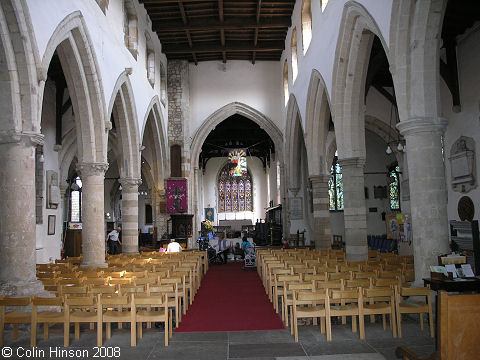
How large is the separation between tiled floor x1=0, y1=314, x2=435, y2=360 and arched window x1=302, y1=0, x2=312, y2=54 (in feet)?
34.4

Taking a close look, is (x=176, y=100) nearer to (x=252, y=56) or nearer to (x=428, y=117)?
(x=252, y=56)

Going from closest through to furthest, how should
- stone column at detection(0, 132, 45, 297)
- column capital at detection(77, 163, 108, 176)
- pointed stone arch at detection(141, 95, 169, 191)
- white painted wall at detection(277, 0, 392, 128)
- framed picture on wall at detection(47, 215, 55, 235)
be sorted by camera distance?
stone column at detection(0, 132, 45, 297)
white painted wall at detection(277, 0, 392, 128)
column capital at detection(77, 163, 108, 176)
framed picture on wall at detection(47, 215, 55, 235)
pointed stone arch at detection(141, 95, 169, 191)

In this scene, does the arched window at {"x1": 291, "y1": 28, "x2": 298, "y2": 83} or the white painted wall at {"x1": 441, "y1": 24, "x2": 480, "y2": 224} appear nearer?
the white painted wall at {"x1": 441, "y1": 24, "x2": 480, "y2": 224}

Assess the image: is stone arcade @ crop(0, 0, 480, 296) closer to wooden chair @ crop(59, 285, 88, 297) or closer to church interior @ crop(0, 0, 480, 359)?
church interior @ crop(0, 0, 480, 359)

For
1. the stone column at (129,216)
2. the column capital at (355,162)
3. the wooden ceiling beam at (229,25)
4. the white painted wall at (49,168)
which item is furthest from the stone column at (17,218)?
the wooden ceiling beam at (229,25)

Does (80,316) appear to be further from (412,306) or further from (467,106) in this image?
(467,106)

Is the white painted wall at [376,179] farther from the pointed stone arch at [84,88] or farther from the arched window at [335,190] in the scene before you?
the pointed stone arch at [84,88]

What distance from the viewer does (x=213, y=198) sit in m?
33.6

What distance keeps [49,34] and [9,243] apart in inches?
148

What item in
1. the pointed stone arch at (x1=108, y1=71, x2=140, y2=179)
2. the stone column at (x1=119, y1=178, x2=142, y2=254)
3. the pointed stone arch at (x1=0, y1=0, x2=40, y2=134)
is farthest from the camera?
the stone column at (x1=119, y1=178, x2=142, y2=254)

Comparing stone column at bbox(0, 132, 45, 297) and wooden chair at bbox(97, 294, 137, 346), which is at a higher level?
stone column at bbox(0, 132, 45, 297)

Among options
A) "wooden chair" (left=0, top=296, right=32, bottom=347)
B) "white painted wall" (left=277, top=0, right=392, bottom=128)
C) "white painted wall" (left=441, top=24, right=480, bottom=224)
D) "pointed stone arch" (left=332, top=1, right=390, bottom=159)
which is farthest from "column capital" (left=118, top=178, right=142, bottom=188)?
"white painted wall" (left=441, top=24, right=480, bottom=224)

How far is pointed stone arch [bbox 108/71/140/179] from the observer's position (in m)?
12.9

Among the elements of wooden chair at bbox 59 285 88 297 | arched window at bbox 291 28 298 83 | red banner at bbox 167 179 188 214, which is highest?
arched window at bbox 291 28 298 83
